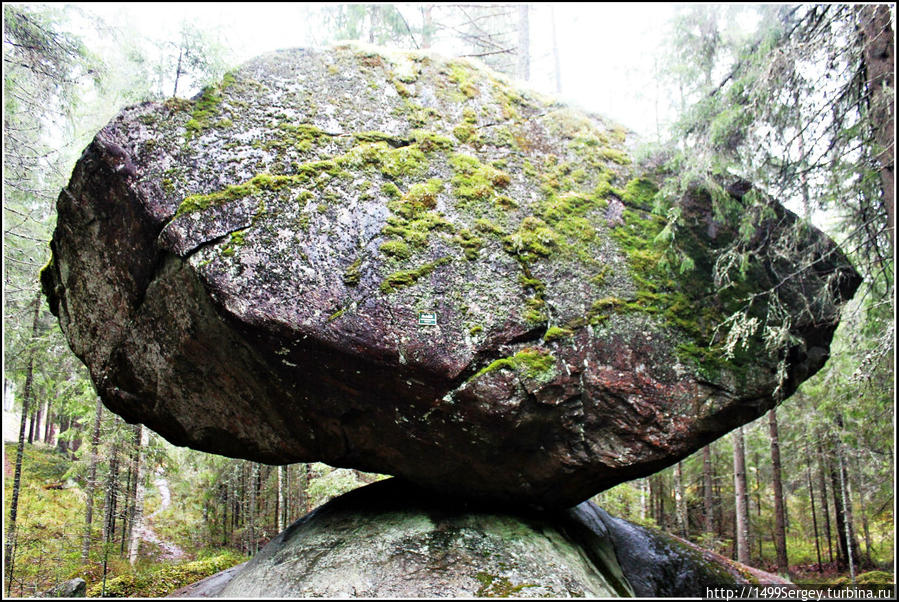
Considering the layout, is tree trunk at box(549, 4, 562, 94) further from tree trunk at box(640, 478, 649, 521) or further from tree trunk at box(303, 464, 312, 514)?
tree trunk at box(303, 464, 312, 514)

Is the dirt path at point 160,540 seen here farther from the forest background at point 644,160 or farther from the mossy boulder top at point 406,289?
the mossy boulder top at point 406,289

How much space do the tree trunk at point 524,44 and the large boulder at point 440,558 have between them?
1079 cm

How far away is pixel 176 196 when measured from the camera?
4246 millimetres

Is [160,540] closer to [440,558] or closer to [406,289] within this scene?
[440,558]

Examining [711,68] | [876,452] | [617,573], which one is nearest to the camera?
[617,573]


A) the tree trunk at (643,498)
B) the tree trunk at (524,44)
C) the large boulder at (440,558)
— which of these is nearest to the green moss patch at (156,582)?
the large boulder at (440,558)

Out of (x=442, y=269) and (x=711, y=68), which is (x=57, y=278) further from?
(x=711, y=68)

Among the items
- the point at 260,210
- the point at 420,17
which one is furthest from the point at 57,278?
the point at 420,17

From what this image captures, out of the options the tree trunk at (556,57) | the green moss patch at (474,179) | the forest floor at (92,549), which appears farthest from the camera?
the tree trunk at (556,57)

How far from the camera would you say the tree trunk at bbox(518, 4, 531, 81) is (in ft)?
42.3

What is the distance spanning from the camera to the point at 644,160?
5.96 metres

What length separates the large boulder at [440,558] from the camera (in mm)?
4219

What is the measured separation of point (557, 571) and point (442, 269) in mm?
2942

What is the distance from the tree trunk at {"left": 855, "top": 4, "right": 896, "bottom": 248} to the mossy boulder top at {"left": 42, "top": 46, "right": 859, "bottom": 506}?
884 mm
